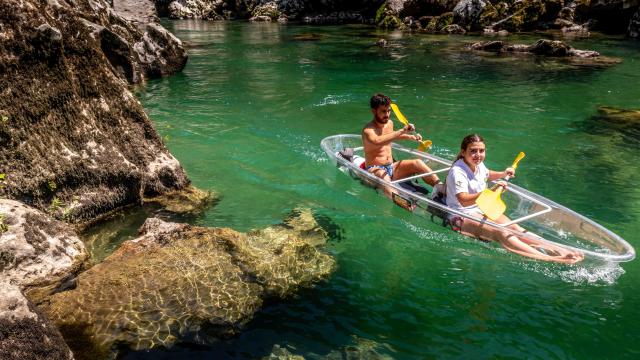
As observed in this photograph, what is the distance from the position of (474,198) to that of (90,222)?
Result: 542 centimetres

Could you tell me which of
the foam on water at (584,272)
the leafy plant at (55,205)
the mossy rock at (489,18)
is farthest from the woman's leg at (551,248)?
the mossy rock at (489,18)

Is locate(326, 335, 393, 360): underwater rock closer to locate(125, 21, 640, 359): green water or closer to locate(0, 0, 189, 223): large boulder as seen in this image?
locate(125, 21, 640, 359): green water

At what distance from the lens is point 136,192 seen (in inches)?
302

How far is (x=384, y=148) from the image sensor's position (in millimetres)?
8641

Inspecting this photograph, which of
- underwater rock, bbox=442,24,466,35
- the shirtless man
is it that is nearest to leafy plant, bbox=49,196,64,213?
the shirtless man

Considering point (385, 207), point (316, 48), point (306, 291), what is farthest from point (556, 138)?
point (316, 48)

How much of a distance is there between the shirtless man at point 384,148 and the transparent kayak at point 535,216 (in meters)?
0.21

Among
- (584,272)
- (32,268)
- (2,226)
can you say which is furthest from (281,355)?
(584,272)

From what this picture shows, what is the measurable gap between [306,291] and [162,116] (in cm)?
949

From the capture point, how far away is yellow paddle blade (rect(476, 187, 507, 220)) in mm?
6469

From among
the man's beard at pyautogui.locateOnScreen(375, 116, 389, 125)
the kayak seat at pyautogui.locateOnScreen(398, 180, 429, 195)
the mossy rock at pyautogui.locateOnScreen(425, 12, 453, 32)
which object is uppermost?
the mossy rock at pyautogui.locateOnScreen(425, 12, 453, 32)

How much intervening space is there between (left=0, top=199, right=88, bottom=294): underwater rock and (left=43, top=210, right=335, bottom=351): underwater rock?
1.40 ft

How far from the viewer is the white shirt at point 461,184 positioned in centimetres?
684

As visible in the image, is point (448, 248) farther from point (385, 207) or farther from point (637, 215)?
point (637, 215)
